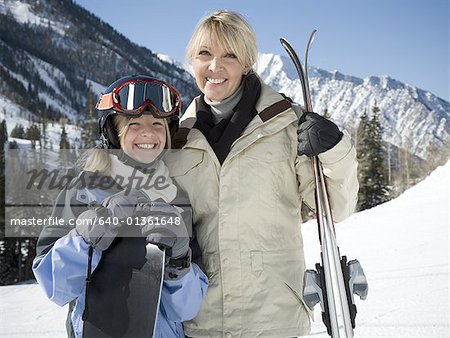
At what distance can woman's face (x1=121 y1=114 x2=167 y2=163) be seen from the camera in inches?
85.0

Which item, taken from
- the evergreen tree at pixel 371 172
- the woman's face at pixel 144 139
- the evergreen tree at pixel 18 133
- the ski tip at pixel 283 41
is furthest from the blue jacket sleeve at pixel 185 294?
the evergreen tree at pixel 18 133

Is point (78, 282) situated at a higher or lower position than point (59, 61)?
lower

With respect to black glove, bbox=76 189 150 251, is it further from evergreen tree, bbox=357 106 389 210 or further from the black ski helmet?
evergreen tree, bbox=357 106 389 210

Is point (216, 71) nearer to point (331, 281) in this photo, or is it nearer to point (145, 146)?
point (145, 146)

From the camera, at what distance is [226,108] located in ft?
7.41

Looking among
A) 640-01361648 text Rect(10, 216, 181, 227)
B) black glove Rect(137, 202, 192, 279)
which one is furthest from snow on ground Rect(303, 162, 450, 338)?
640-01361648 text Rect(10, 216, 181, 227)

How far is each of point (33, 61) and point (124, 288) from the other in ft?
478

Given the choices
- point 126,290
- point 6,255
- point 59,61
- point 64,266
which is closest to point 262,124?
point 126,290

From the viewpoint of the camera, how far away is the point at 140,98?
7.28 ft

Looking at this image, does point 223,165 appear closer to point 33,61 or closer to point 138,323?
point 138,323

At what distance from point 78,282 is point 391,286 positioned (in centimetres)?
483

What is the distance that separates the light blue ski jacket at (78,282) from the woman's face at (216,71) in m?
0.88

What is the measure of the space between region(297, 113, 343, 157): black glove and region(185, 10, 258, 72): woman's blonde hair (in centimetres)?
50

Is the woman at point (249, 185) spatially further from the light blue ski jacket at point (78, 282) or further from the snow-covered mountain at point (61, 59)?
the snow-covered mountain at point (61, 59)
